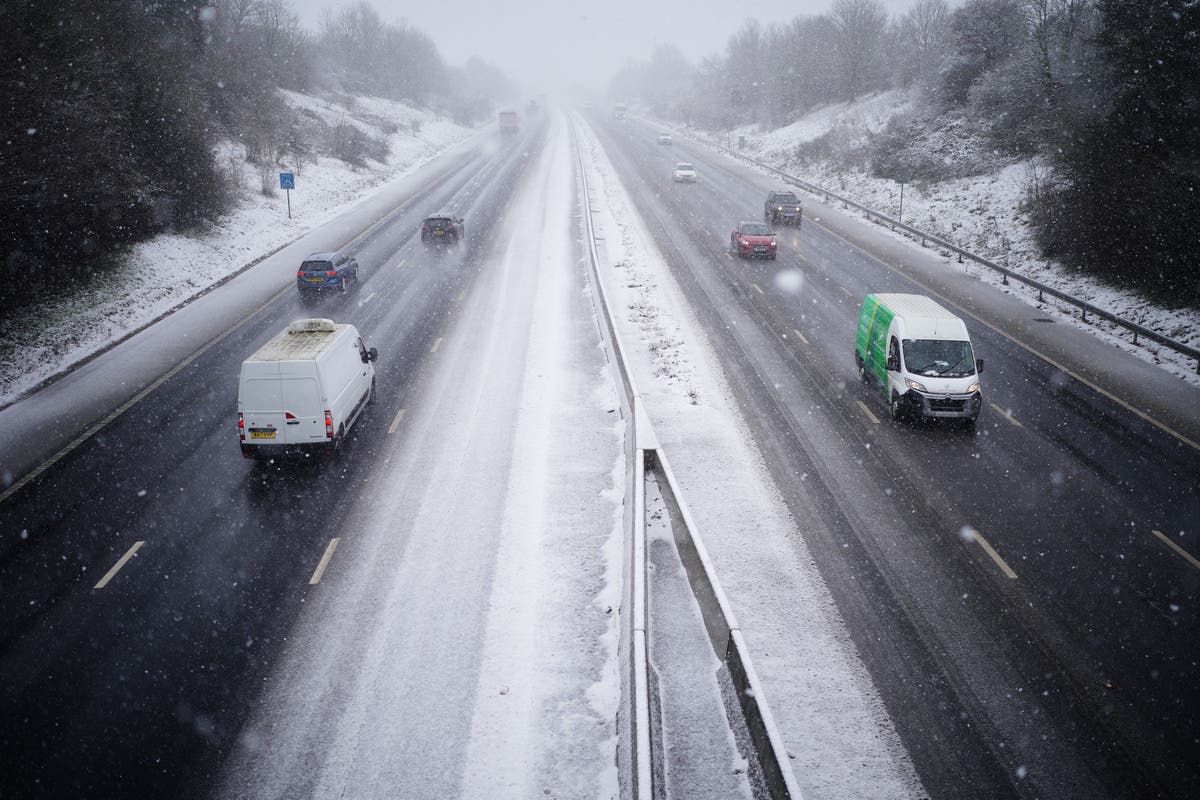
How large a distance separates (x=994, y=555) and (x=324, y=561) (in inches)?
390

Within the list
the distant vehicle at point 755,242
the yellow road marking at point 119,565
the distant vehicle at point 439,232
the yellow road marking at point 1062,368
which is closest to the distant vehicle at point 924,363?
the yellow road marking at point 1062,368

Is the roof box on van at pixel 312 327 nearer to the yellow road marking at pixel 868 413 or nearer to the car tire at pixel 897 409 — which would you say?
the yellow road marking at pixel 868 413

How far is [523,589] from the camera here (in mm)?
9406

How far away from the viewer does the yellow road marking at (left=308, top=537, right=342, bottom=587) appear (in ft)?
31.6

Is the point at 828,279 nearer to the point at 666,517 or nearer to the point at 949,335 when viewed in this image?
the point at 949,335

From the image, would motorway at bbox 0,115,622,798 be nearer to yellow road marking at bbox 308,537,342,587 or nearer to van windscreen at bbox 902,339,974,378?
yellow road marking at bbox 308,537,342,587

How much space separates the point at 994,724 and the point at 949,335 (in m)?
9.37

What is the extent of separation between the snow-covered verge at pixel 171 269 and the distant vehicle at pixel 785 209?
2359 cm

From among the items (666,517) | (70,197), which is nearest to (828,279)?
(666,517)

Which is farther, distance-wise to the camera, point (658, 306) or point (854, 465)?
point (658, 306)

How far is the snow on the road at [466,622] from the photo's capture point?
6863mm

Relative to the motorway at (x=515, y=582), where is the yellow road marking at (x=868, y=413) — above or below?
above

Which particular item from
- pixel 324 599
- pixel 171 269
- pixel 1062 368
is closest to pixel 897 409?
pixel 1062 368

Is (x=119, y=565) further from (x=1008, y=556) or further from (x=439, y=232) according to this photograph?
(x=439, y=232)
